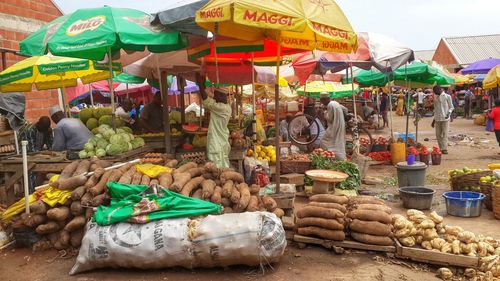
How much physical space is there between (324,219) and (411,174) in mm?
4056

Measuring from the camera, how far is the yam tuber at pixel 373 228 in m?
5.19

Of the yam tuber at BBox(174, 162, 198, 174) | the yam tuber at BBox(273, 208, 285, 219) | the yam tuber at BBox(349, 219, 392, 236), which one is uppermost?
the yam tuber at BBox(174, 162, 198, 174)

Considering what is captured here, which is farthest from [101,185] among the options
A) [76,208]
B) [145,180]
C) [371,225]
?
[371,225]

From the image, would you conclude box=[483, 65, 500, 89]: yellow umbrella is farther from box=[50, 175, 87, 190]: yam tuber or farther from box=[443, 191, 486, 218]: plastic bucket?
box=[50, 175, 87, 190]: yam tuber

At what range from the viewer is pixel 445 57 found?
4178 cm

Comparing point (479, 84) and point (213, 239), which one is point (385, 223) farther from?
point (479, 84)

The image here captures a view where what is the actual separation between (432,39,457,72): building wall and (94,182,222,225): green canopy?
3874 centimetres

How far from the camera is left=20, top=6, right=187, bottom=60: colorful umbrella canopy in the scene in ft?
19.5

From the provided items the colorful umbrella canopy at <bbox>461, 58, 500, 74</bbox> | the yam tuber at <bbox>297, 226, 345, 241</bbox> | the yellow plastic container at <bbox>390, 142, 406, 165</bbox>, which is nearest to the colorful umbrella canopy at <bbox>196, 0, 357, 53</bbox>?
the yam tuber at <bbox>297, 226, 345, 241</bbox>

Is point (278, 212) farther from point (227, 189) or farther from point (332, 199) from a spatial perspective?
point (227, 189)

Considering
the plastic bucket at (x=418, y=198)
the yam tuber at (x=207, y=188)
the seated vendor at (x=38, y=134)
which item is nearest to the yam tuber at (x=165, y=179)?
the yam tuber at (x=207, y=188)

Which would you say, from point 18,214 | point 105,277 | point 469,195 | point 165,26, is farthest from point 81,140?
point 469,195

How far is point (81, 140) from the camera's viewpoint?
7656 mm

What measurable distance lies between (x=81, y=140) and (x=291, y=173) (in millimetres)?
4432
